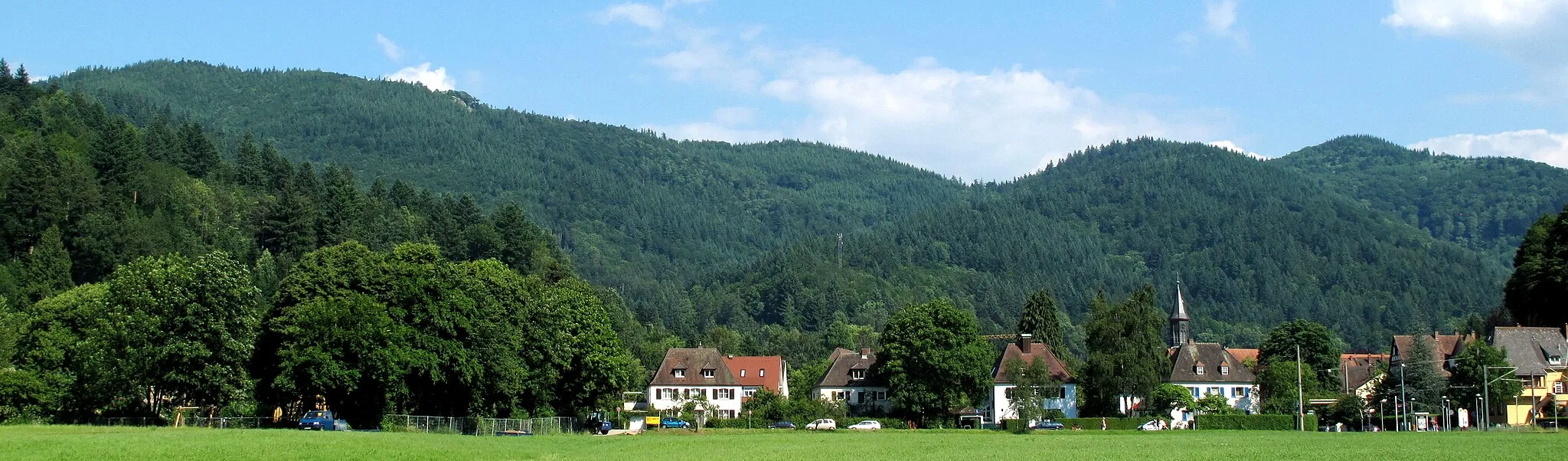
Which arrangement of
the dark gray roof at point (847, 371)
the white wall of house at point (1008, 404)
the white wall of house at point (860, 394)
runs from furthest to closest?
1. the dark gray roof at point (847, 371)
2. the white wall of house at point (860, 394)
3. the white wall of house at point (1008, 404)

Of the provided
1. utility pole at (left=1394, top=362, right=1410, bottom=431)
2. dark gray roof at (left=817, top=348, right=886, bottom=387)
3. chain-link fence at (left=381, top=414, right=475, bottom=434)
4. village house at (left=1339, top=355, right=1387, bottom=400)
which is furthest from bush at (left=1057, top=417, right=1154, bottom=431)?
chain-link fence at (left=381, top=414, right=475, bottom=434)

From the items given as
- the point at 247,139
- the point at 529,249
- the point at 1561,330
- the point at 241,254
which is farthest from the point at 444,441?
the point at 247,139

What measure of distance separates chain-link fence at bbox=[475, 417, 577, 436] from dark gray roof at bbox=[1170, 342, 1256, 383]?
57.3m

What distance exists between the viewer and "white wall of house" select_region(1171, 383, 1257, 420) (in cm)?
11638

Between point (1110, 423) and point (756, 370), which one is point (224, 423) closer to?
point (1110, 423)

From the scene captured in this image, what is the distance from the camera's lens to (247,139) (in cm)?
17288

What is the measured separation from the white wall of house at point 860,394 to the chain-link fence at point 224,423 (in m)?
56.4

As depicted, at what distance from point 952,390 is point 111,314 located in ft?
182

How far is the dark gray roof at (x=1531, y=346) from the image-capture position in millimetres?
95562

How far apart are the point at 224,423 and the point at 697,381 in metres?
64.4

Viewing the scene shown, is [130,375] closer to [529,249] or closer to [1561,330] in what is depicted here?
[529,249]

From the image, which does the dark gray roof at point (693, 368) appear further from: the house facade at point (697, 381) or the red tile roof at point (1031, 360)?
the red tile roof at point (1031, 360)

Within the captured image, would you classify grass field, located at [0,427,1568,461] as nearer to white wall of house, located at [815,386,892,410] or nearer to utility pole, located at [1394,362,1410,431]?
utility pole, located at [1394,362,1410,431]

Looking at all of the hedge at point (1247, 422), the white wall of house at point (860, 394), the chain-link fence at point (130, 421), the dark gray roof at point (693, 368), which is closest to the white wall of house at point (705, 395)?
the dark gray roof at point (693, 368)
